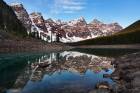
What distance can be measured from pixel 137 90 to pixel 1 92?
1637cm

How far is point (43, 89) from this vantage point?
36.9 meters

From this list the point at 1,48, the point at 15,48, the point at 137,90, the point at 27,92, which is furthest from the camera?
the point at 15,48

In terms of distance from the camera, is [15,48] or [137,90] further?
[15,48]

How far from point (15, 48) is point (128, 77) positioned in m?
107

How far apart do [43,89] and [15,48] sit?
351 feet

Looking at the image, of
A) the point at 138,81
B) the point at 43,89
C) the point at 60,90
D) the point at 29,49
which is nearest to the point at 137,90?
the point at 138,81

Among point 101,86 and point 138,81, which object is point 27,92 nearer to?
point 101,86

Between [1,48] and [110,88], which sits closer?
[110,88]

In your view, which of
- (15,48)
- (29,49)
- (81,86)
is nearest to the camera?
(81,86)

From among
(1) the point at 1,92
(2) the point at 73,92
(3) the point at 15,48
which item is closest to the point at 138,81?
(2) the point at 73,92

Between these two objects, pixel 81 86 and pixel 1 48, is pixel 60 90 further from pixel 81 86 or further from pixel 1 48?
pixel 1 48

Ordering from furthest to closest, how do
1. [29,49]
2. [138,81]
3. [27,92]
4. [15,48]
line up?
[29,49] < [15,48] < [27,92] < [138,81]

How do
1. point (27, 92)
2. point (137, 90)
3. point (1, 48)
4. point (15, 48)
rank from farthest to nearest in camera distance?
point (15, 48) < point (1, 48) < point (27, 92) < point (137, 90)

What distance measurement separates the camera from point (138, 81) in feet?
107
